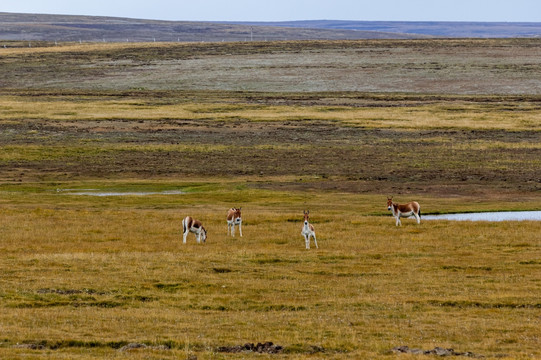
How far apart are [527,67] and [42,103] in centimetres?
6729

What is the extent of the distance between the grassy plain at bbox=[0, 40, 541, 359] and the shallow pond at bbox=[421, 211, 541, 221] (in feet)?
3.69

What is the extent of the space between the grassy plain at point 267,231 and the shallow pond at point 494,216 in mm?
1125

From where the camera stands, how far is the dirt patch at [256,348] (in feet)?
59.7

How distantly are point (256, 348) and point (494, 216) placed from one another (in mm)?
28245

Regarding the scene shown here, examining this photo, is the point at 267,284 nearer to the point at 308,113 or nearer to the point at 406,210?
the point at 406,210

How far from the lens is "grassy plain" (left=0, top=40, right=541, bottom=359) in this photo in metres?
20.2

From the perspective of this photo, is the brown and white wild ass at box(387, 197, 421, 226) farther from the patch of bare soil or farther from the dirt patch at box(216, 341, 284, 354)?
the dirt patch at box(216, 341, 284, 354)

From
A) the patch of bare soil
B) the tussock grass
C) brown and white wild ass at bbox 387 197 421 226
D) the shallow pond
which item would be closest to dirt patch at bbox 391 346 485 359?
the tussock grass

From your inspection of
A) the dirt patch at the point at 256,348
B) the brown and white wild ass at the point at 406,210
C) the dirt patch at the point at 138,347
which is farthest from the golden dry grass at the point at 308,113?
the dirt patch at the point at 138,347

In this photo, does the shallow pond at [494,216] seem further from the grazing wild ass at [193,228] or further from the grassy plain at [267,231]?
the grazing wild ass at [193,228]

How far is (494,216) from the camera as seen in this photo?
4428 cm

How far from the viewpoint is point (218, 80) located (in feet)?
418

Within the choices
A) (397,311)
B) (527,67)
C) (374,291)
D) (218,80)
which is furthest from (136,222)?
(527,67)

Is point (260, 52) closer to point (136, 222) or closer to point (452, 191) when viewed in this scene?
point (452, 191)
